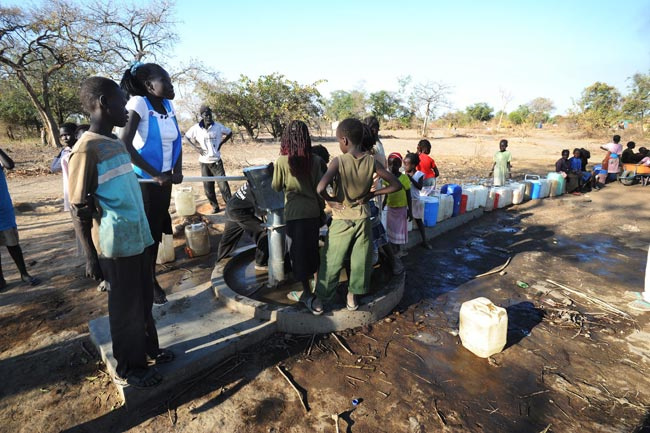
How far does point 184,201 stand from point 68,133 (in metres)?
2.37

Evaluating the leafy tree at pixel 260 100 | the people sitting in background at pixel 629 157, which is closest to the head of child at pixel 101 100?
the people sitting in background at pixel 629 157

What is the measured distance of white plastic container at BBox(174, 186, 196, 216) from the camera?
5965mm

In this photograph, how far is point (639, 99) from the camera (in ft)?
88.8

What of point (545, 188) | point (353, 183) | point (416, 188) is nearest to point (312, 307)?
point (353, 183)

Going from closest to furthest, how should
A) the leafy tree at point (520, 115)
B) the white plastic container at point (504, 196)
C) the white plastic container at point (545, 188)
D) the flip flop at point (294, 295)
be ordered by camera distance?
the flip flop at point (294, 295) < the white plastic container at point (504, 196) < the white plastic container at point (545, 188) < the leafy tree at point (520, 115)

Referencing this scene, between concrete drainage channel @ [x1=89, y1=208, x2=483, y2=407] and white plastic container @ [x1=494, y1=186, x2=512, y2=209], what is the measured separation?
5.13 meters

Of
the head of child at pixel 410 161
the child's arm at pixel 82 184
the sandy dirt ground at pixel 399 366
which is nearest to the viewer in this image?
the child's arm at pixel 82 184

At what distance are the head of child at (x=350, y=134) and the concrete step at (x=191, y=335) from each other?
1.64 metres

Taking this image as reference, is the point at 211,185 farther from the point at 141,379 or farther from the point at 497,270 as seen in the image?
the point at 497,270

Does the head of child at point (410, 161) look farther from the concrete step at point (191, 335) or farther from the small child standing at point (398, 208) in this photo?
the concrete step at point (191, 335)

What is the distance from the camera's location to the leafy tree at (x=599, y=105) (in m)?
26.3

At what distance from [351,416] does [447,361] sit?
0.99 metres

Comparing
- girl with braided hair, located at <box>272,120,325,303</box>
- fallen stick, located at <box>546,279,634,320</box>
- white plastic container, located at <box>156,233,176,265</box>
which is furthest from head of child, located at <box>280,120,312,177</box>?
fallen stick, located at <box>546,279,634,320</box>

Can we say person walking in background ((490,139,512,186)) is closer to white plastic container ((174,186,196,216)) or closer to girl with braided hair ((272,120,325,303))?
white plastic container ((174,186,196,216))
